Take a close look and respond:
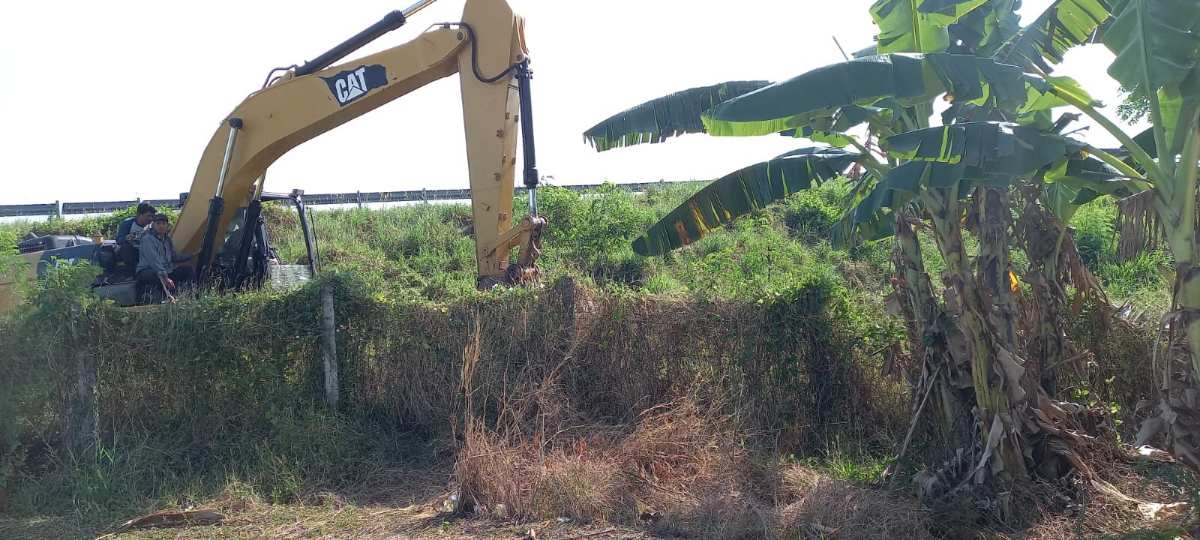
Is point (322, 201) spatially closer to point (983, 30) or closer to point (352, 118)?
point (352, 118)

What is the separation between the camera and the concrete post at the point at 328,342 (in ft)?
30.1

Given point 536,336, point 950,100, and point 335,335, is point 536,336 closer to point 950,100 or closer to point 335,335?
point 335,335

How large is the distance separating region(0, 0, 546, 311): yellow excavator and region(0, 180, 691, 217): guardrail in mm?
10639

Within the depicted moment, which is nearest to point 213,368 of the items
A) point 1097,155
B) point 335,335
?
point 335,335

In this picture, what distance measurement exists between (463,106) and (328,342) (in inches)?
120

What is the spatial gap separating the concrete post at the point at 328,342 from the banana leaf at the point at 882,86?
469 cm

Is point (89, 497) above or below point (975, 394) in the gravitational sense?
below

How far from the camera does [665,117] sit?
8180 millimetres

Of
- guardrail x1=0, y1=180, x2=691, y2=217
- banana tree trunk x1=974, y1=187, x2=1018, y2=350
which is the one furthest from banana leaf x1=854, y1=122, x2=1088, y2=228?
guardrail x1=0, y1=180, x2=691, y2=217

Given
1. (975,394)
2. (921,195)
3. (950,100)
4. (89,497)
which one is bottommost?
(89,497)

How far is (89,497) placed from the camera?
8.08 metres

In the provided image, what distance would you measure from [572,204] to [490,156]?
6401mm

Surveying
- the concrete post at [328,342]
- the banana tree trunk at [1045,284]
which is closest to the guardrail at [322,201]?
the concrete post at [328,342]

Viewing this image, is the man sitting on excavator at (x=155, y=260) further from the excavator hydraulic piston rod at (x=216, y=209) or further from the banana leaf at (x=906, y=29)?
the banana leaf at (x=906, y=29)
